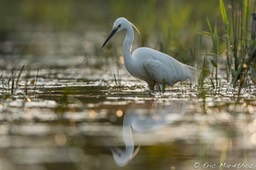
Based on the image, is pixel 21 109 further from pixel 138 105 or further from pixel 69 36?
pixel 69 36

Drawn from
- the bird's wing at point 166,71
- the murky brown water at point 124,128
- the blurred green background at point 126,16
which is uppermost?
the blurred green background at point 126,16

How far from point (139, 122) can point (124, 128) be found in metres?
0.29

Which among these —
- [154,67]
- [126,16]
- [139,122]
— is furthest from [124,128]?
[126,16]

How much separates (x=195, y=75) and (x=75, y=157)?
183 inches

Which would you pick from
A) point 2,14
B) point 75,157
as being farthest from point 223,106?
point 2,14

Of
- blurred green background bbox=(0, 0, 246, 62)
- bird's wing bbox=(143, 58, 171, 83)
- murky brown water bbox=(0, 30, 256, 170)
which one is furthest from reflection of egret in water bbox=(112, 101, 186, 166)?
blurred green background bbox=(0, 0, 246, 62)

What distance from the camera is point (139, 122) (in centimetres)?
714

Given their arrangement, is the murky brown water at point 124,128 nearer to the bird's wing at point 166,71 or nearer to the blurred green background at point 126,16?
the bird's wing at point 166,71

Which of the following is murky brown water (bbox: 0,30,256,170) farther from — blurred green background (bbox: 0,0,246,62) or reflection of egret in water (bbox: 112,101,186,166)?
blurred green background (bbox: 0,0,246,62)

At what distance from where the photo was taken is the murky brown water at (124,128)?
5.61 meters

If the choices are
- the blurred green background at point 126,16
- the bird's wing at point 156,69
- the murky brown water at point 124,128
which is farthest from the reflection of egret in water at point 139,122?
the blurred green background at point 126,16

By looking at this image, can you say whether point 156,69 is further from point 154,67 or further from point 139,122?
point 139,122

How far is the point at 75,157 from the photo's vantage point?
572 centimetres

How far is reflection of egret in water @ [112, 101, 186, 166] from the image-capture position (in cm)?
585
